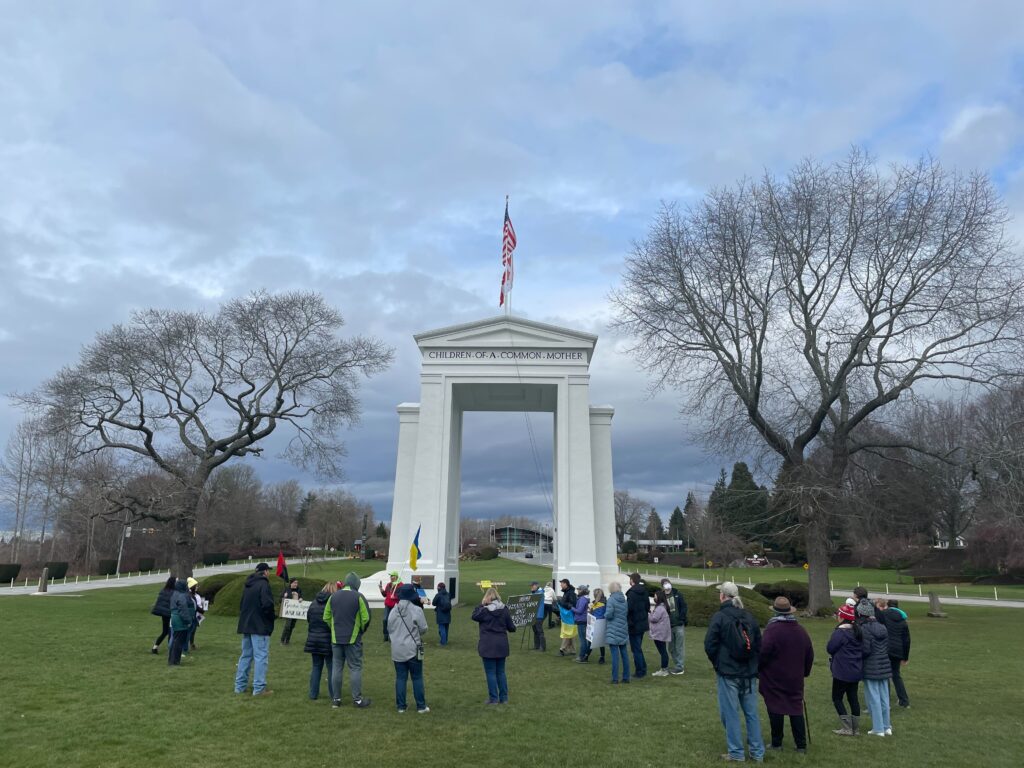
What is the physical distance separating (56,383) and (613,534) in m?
25.1

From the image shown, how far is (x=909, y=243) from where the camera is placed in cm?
2442

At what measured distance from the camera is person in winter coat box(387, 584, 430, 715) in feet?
31.7

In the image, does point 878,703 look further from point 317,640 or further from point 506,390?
point 506,390

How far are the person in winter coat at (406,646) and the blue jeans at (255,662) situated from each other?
226 centimetres

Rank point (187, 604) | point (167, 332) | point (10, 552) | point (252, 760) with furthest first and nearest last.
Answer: point (10, 552), point (167, 332), point (187, 604), point (252, 760)

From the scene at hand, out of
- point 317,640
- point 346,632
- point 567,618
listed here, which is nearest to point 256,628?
point 317,640

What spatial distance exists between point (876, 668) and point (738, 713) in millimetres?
2520

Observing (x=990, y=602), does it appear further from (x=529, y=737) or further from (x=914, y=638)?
(x=529, y=737)

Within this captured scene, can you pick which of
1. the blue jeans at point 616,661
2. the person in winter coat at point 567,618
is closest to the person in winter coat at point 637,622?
the blue jeans at point 616,661

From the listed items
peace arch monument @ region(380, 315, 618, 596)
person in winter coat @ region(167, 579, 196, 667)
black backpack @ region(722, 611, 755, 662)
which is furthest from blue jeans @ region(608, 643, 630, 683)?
peace arch monument @ region(380, 315, 618, 596)

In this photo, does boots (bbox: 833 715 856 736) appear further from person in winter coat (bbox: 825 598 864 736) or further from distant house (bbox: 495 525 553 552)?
distant house (bbox: 495 525 553 552)

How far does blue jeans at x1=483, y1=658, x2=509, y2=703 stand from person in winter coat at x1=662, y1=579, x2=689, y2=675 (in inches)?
163

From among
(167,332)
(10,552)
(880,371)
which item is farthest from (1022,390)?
(10,552)

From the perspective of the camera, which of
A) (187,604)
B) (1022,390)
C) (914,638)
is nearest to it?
(187,604)
